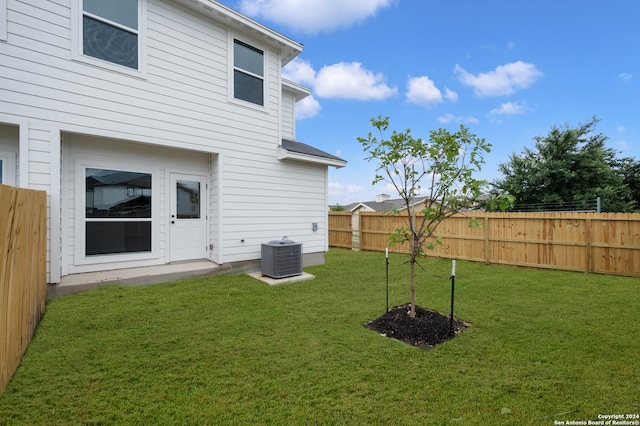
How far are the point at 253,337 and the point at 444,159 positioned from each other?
10.1 ft

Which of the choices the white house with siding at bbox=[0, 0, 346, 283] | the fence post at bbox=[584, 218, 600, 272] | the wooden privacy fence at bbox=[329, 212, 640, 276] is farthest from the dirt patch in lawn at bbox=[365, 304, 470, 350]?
the fence post at bbox=[584, 218, 600, 272]

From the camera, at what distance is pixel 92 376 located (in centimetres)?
237

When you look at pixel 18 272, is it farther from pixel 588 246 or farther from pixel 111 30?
pixel 588 246

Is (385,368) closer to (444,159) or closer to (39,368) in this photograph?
(444,159)

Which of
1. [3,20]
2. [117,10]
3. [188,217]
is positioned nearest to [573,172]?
[188,217]

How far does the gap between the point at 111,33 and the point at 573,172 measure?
18.4 meters

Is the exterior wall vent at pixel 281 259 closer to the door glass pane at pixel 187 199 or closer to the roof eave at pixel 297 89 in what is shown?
the door glass pane at pixel 187 199

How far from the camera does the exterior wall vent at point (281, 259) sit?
5.83 metres

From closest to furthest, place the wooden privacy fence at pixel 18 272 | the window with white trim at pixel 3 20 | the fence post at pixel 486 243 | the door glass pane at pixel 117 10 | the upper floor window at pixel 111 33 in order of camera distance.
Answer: the wooden privacy fence at pixel 18 272 → the window with white trim at pixel 3 20 → the upper floor window at pixel 111 33 → the door glass pane at pixel 117 10 → the fence post at pixel 486 243

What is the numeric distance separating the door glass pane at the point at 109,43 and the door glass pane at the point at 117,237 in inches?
112

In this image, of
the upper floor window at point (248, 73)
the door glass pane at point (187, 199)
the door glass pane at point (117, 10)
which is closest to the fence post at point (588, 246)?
the upper floor window at point (248, 73)

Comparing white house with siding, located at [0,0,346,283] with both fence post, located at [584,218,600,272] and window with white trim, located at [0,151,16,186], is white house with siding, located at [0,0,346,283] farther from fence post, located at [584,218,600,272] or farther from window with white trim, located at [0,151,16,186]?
fence post, located at [584,218,600,272]

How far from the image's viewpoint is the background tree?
13.7m

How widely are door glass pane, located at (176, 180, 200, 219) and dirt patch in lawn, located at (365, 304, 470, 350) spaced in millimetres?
4484
